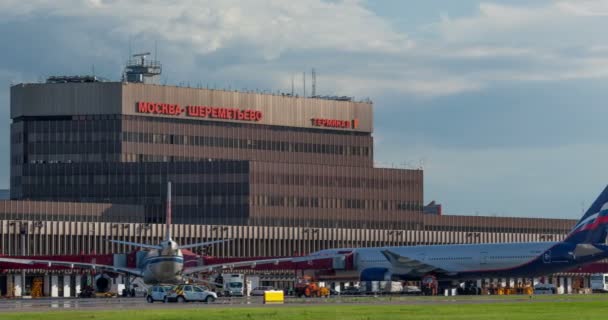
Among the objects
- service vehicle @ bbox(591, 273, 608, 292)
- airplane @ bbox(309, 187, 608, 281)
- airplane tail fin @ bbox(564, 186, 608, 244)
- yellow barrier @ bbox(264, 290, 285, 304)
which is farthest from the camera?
service vehicle @ bbox(591, 273, 608, 292)

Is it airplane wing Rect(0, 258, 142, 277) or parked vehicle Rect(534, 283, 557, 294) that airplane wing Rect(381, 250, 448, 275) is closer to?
parked vehicle Rect(534, 283, 557, 294)

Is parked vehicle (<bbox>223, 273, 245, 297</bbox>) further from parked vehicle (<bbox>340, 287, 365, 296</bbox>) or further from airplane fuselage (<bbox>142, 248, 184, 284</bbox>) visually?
parked vehicle (<bbox>340, 287, 365, 296</bbox>)

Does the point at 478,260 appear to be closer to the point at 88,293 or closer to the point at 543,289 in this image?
the point at 543,289

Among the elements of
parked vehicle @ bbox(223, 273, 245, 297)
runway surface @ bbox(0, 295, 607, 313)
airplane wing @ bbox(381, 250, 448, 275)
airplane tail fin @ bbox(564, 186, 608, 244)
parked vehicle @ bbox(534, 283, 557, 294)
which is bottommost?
parked vehicle @ bbox(534, 283, 557, 294)

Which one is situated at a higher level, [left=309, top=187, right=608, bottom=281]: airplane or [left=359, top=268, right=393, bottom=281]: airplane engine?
[left=309, top=187, right=608, bottom=281]: airplane

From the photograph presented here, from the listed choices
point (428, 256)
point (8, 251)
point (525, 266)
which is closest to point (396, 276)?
point (428, 256)

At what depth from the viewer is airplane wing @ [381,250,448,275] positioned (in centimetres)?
16750

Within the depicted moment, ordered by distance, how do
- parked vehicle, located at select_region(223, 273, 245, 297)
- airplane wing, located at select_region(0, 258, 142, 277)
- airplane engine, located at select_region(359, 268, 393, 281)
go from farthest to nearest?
airplane engine, located at select_region(359, 268, 393, 281) < parked vehicle, located at select_region(223, 273, 245, 297) < airplane wing, located at select_region(0, 258, 142, 277)

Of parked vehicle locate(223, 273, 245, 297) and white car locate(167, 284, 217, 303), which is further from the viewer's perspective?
parked vehicle locate(223, 273, 245, 297)

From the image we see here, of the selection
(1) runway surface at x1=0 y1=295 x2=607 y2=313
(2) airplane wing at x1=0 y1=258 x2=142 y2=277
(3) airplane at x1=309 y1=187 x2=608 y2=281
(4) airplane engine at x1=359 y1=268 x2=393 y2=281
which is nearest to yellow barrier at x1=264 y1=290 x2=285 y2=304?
(1) runway surface at x1=0 y1=295 x2=607 y2=313

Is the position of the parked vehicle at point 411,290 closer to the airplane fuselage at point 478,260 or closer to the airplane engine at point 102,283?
the airplane fuselage at point 478,260

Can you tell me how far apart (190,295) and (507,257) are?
1962 inches

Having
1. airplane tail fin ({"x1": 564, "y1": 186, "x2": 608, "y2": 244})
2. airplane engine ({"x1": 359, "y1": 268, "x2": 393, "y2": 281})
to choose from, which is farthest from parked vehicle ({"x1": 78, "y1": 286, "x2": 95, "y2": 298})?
airplane tail fin ({"x1": 564, "y1": 186, "x2": 608, "y2": 244})

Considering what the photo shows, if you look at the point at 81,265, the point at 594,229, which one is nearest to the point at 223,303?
the point at 81,265
